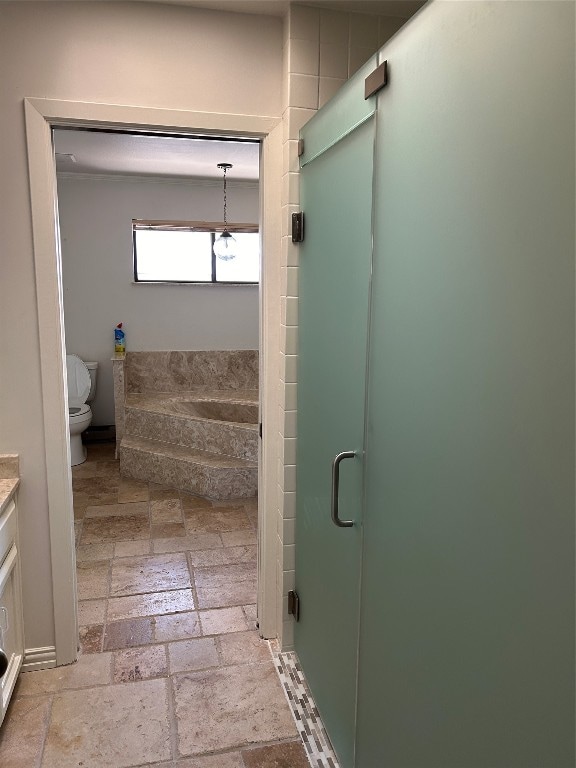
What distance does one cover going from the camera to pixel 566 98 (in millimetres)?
793

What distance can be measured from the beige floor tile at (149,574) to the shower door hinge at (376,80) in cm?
244

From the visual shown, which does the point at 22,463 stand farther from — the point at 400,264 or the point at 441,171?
the point at 441,171

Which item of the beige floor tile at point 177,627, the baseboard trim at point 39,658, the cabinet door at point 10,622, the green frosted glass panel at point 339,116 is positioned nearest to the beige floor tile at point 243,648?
the beige floor tile at point 177,627

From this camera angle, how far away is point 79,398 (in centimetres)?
499

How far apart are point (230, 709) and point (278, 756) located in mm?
281

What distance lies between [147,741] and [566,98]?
2160 mm

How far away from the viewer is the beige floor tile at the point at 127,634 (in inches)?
96.3

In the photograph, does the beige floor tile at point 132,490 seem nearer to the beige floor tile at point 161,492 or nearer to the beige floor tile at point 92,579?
the beige floor tile at point 161,492

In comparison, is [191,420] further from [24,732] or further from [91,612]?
[24,732]

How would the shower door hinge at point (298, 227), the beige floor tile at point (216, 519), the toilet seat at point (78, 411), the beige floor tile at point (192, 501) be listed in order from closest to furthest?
the shower door hinge at point (298, 227)
the beige floor tile at point (216, 519)
the beige floor tile at point (192, 501)
the toilet seat at point (78, 411)

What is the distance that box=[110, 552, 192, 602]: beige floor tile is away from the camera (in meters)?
2.92

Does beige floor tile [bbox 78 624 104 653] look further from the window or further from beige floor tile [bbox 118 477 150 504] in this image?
the window

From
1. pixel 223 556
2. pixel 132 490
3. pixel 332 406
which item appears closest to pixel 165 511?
pixel 132 490

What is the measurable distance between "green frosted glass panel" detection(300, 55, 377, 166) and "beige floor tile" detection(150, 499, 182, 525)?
100 inches
